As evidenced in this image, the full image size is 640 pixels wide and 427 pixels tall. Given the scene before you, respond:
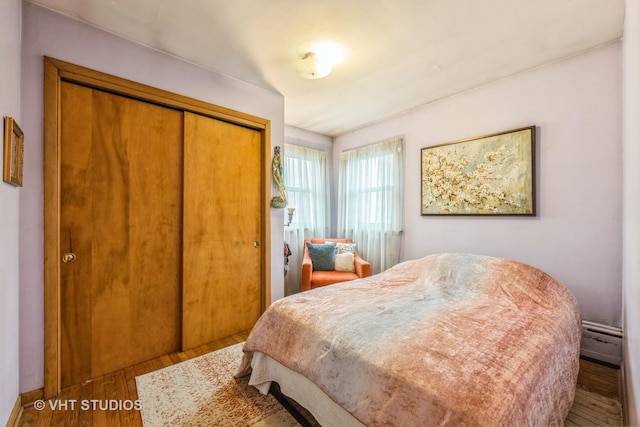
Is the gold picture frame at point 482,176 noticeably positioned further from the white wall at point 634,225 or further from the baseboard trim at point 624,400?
the baseboard trim at point 624,400

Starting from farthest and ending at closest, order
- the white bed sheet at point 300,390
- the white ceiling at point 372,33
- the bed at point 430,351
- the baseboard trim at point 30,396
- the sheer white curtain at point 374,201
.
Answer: the sheer white curtain at point 374,201 → the white ceiling at point 372,33 → the baseboard trim at point 30,396 → the white bed sheet at point 300,390 → the bed at point 430,351

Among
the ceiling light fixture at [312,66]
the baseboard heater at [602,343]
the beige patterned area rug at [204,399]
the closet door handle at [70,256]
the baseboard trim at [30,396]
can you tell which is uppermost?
the ceiling light fixture at [312,66]

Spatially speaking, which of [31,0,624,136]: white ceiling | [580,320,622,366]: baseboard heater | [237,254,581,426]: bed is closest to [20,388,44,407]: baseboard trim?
[237,254,581,426]: bed

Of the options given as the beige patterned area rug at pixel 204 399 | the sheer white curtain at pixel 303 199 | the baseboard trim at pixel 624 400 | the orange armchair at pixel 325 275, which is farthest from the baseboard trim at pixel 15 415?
the baseboard trim at pixel 624 400

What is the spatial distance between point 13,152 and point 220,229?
4.56ft

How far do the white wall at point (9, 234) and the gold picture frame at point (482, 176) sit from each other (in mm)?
3351

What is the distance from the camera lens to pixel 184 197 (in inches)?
91.4

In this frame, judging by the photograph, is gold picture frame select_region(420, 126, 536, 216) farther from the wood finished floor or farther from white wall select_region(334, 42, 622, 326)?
the wood finished floor

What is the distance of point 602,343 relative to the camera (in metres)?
2.05

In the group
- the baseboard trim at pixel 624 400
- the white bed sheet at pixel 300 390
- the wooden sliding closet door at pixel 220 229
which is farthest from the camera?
the wooden sliding closet door at pixel 220 229

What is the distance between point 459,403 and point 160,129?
2601 mm

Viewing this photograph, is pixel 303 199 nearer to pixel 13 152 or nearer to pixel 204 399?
pixel 204 399

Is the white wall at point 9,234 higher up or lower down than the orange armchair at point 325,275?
→ higher up

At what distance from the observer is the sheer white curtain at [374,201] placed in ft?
11.5
